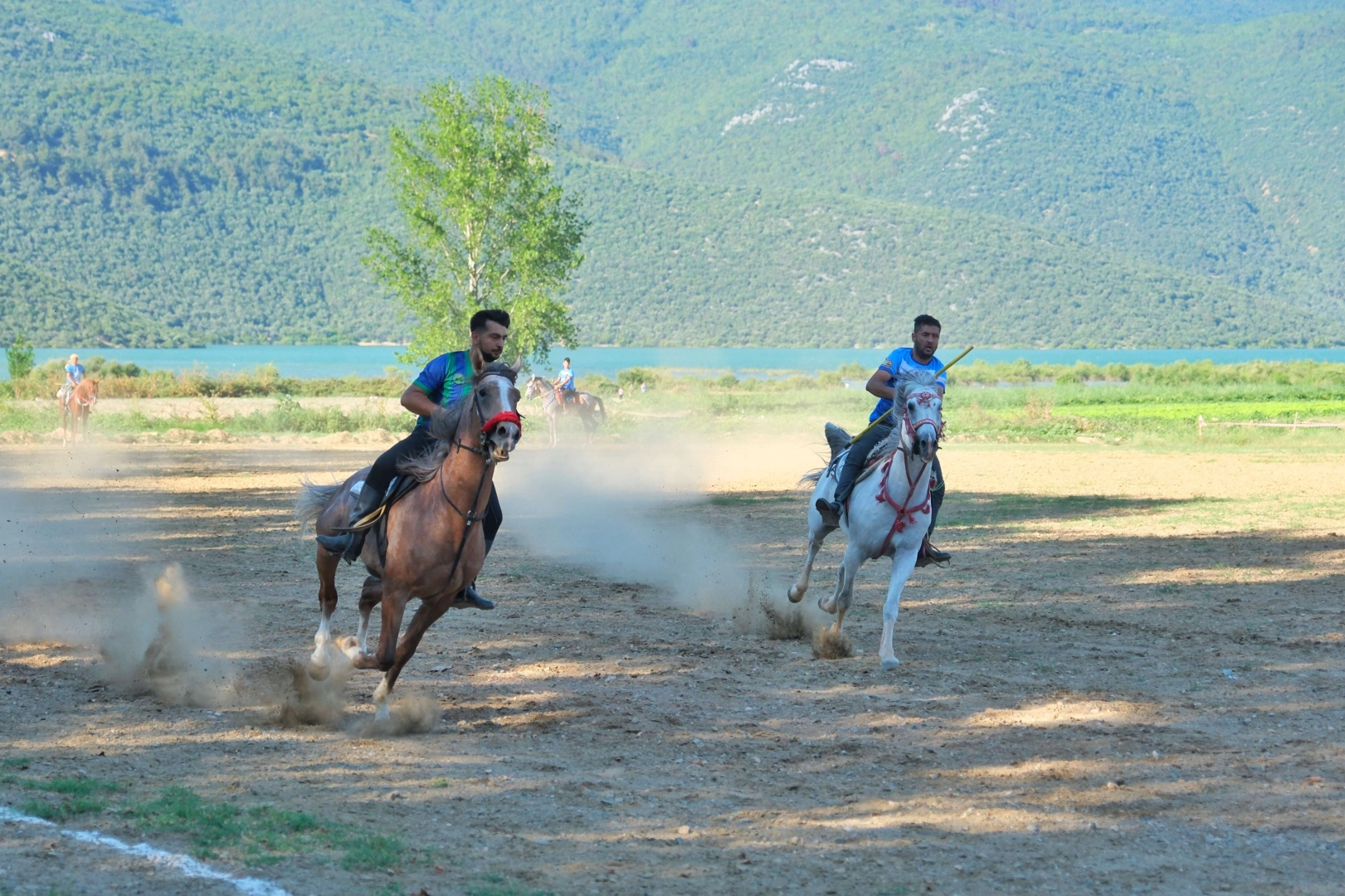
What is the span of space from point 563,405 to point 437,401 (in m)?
30.0

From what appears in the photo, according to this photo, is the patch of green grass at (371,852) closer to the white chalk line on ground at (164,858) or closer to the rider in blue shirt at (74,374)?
the white chalk line on ground at (164,858)

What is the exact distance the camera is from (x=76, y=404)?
3366 centimetres

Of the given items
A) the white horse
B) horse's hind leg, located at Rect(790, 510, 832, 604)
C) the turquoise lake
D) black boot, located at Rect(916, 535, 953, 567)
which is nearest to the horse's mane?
the white horse

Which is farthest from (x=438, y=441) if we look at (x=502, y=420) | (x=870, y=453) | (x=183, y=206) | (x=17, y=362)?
(x=183, y=206)

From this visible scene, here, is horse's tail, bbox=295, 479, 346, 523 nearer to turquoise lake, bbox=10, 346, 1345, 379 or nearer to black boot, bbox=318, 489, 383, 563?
black boot, bbox=318, 489, 383, 563

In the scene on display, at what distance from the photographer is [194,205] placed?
168250 mm

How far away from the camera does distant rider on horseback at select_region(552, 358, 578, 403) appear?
38.9 m

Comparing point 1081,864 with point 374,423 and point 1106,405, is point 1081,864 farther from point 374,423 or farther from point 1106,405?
point 1106,405

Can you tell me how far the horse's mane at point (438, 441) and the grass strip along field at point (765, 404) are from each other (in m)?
31.6

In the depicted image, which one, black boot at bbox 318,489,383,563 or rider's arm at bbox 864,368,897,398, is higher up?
rider's arm at bbox 864,368,897,398

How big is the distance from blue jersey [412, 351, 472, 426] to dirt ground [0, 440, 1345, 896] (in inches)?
87.0

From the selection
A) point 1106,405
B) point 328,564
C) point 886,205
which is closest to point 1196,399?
point 1106,405

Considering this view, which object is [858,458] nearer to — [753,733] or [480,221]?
[753,733]

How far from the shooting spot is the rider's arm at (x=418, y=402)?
28.6 feet
